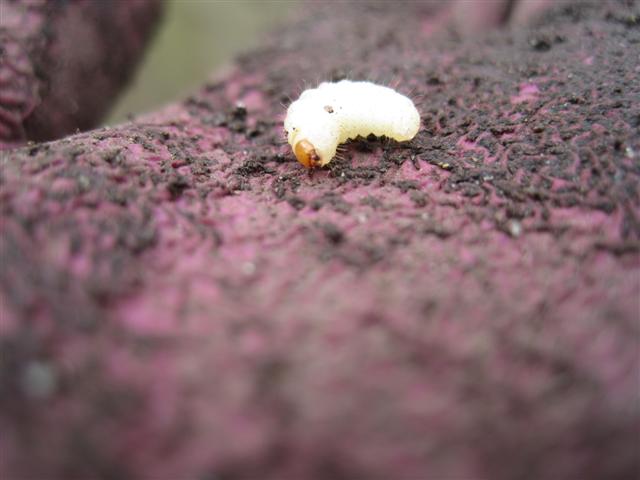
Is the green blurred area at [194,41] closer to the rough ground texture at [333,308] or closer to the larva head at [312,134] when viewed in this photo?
the larva head at [312,134]

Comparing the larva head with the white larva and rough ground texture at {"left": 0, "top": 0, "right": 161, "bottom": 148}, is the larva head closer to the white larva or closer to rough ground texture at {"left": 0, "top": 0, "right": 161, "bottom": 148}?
the white larva

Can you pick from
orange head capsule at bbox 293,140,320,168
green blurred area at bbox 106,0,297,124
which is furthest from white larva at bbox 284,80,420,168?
green blurred area at bbox 106,0,297,124

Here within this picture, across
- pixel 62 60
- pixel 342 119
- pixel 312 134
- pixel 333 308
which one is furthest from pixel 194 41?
pixel 333 308

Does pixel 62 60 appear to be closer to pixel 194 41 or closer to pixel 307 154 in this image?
pixel 307 154

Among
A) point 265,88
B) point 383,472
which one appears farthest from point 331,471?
point 265,88

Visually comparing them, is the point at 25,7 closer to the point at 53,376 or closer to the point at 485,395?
the point at 53,376

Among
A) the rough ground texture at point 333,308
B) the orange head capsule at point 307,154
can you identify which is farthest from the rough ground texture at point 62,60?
the orange head capsule at point 307,154

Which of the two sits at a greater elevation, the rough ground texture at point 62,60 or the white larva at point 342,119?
the rough ground texture at point 62,60

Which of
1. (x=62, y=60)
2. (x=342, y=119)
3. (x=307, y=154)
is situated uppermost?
(x=62, y=60)
